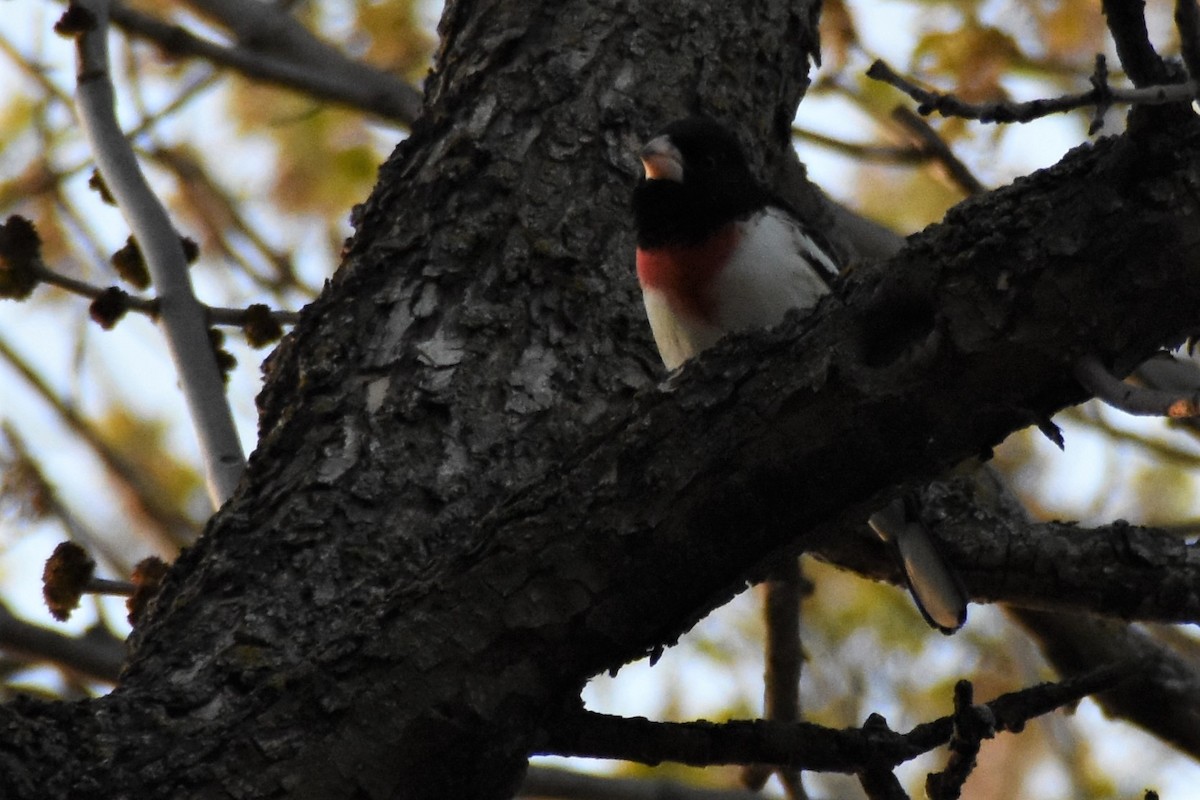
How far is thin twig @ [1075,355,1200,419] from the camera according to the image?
236 centimetres

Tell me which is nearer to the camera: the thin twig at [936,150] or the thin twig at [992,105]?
the thin twig at [992,105]

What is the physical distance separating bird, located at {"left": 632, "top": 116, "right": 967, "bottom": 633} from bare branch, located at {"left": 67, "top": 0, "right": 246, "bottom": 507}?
4.69 feet

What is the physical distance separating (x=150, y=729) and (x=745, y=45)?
3454mm

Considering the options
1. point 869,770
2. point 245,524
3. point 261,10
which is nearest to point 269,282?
point 261,10

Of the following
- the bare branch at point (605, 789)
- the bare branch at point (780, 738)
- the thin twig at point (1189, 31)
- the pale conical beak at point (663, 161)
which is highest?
the pale conical beak at point (663, 161)

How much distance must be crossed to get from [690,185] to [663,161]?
129 millimetres

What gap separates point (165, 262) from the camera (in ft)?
15.6

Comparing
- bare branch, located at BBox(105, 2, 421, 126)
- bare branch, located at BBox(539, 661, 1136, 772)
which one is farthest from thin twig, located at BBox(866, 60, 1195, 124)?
bare branch, located at BBox(105, 2, 421, 126)

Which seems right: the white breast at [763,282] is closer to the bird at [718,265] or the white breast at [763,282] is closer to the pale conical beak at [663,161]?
the bird at [718,265]

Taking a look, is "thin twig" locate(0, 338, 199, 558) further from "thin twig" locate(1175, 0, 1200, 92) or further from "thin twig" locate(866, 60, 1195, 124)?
"thin twig" locate(1175, 0, 1200, 92)

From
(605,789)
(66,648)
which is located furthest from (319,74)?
(605,789)

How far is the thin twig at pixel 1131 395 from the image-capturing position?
7.73 feet

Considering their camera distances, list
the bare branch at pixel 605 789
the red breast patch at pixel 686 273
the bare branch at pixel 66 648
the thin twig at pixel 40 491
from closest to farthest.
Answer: the bare branch at pixel 66 648 → the bare branch at pixel 605 789 → the red breast patch at pixel 686 273 → the thin twig at pixel 40 491

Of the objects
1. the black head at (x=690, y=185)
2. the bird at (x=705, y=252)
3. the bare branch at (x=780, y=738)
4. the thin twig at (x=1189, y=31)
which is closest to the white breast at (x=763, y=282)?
the bird at (x=705, y=252)
